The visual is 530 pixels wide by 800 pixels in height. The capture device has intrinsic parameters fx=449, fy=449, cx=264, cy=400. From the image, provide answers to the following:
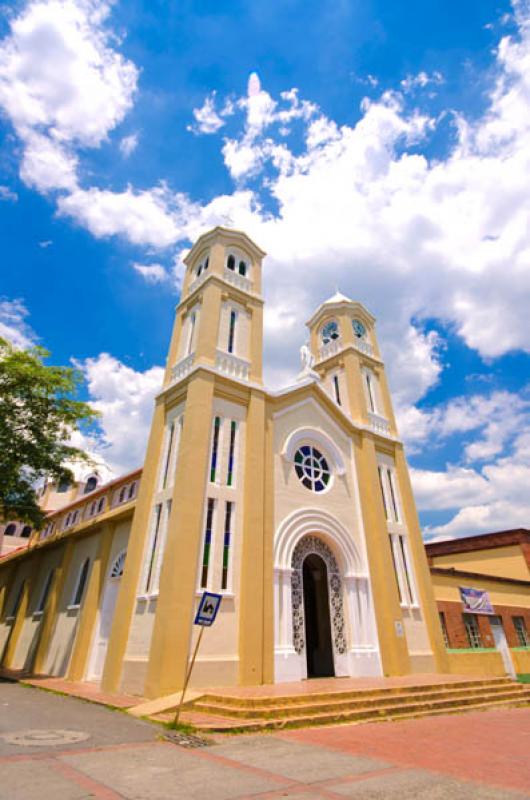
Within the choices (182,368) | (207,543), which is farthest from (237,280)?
(207,543)

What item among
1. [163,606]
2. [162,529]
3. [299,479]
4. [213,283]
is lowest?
[163,606]

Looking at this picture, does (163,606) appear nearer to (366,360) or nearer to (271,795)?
(271,795)

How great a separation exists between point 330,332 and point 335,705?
17792mm

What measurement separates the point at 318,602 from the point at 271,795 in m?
12.2

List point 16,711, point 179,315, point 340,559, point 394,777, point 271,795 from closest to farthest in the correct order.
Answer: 1. point 271,795
2. point 394,777
3. point 16,711
4. point 340,559
5. point 179,315

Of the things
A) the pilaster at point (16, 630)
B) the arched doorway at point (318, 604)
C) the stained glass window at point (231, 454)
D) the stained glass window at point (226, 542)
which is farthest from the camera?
the pilaster at point (16, 630)

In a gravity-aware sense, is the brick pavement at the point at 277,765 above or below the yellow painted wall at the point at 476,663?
below

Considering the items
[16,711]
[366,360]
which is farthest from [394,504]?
[16,711]

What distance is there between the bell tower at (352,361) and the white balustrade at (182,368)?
766 centimetres

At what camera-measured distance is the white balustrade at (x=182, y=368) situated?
15.9 m

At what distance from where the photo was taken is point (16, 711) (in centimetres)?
912

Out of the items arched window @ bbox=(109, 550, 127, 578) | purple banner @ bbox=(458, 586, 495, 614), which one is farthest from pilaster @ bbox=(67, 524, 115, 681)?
purple banner @ bbox=(458, 586, 495, 614)

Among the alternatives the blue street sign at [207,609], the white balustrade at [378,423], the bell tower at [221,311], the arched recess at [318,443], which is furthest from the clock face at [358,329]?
the blue street sign at [207,609]

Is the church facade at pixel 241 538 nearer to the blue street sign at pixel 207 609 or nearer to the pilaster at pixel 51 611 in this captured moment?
the pilaster at pixel 51 611
